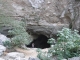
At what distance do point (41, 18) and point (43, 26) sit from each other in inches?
16.9

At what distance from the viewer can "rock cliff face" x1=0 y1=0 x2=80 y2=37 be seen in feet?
33.6

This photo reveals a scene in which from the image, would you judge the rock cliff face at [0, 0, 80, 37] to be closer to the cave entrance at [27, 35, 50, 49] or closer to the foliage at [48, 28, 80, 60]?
the cave entrance at [27, 35, 50, 49]

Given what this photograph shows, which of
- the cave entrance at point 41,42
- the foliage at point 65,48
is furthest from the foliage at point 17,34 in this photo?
the cave entrance at point 41,42

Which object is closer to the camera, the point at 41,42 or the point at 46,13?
the point at 46,13

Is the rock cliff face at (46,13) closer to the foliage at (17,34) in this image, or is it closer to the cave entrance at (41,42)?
the cave entrance at (41,42)

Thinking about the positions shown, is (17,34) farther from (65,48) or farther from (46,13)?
(46,13)

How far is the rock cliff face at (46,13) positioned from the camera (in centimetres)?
1024

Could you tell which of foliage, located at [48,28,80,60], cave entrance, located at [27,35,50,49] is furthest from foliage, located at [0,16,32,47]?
cave entrance, located at [27,35,50,49]

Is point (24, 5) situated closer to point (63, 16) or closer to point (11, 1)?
point (11, 1)

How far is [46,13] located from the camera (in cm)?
1046

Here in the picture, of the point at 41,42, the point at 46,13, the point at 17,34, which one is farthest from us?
the point at 41,42

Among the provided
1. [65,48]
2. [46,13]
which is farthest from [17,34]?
[46,13]

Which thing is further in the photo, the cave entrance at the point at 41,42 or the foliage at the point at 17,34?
the cave entrance at the point at 41,42

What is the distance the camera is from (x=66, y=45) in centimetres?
526
